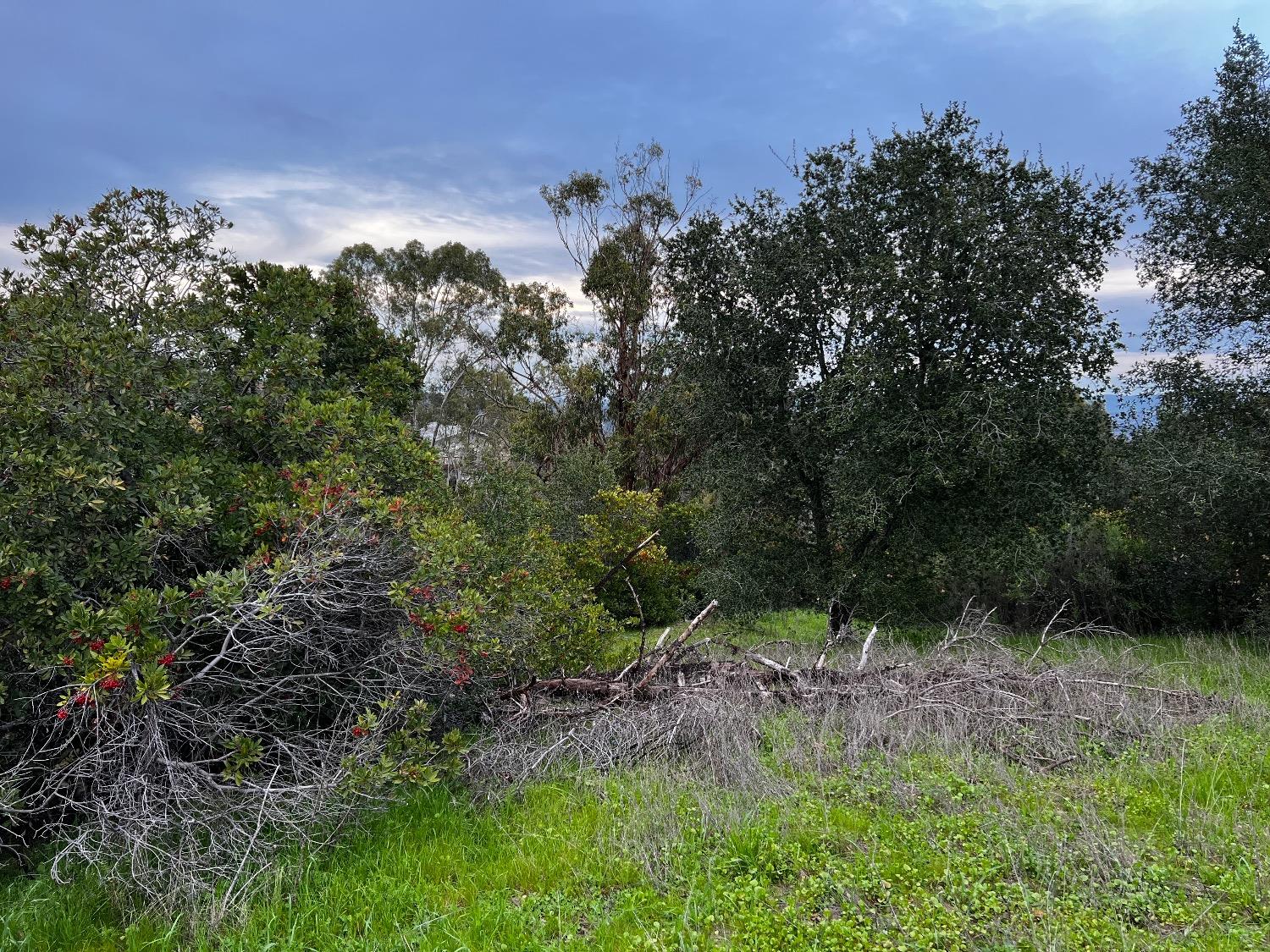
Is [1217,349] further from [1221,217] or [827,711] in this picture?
[827,711]

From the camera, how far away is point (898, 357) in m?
9.67

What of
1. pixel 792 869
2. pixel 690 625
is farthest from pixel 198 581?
pixel 690 625

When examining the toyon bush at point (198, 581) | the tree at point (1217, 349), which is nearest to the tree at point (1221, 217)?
the tree at point (1217, 349)

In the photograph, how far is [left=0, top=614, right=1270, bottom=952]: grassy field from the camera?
324cm

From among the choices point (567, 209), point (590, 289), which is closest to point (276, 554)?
point (590, 289)

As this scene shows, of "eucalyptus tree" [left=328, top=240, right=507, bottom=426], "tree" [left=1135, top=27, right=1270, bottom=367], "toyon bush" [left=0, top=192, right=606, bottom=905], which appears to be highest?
"eucalyptus tree" [left=328, top=240, right=507, bottom=426]

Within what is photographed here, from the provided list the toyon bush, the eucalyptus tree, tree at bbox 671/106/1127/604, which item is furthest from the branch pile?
the eucalyptus tree

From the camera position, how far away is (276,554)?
14.2 ft

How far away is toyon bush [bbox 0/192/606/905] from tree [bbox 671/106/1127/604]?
5.92 meters

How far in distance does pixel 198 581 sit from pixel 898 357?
8.57 metres

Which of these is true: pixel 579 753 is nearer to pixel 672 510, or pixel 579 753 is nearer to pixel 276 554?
pixel 276 554

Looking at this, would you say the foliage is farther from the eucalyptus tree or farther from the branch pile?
the eucalyptus tree

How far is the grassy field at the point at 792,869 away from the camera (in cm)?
324

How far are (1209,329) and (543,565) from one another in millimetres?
10635
